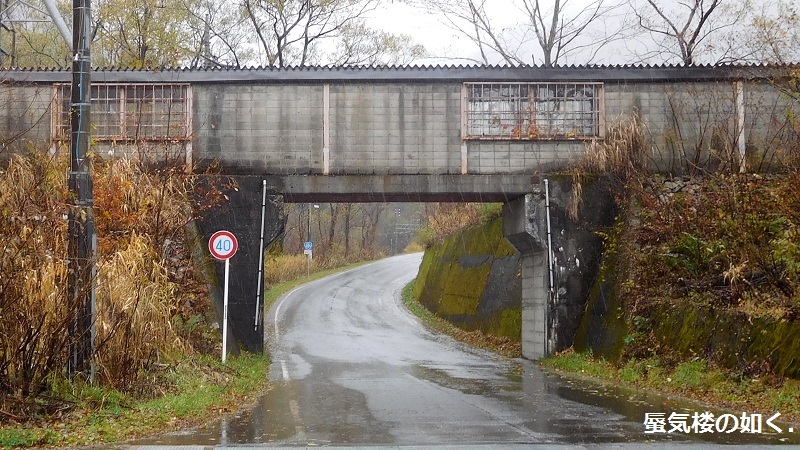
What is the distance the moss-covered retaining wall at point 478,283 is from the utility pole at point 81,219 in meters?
14.9

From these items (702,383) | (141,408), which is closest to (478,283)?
(702,383)

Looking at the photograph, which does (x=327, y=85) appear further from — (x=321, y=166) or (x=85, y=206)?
(x=85, y=206)

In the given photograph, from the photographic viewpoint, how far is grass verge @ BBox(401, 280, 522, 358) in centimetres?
2306

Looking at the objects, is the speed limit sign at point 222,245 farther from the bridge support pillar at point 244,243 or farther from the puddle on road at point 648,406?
the puddle on road at point 648,406

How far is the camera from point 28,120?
19.0 metres

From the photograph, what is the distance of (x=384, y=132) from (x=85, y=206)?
942 cm

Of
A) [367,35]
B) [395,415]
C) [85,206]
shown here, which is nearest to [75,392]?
[85,206]

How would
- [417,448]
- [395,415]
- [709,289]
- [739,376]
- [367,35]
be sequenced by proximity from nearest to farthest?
[417,448]
[395,415]
[739,376]
[709,289]
[367,35]

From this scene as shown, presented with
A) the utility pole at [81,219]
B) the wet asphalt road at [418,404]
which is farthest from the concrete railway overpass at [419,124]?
the utility pole at [81,219]

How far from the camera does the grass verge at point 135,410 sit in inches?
363

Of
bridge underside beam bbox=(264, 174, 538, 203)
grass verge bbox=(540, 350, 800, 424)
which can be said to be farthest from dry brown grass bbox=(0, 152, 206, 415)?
grass verge bbox=(540, 350, 800, 424)

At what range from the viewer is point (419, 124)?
19.2 m

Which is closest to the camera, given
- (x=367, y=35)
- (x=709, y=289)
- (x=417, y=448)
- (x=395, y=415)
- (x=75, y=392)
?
(x=417, y=448)

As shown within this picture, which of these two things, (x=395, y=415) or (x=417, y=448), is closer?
(x=417, y=448)
